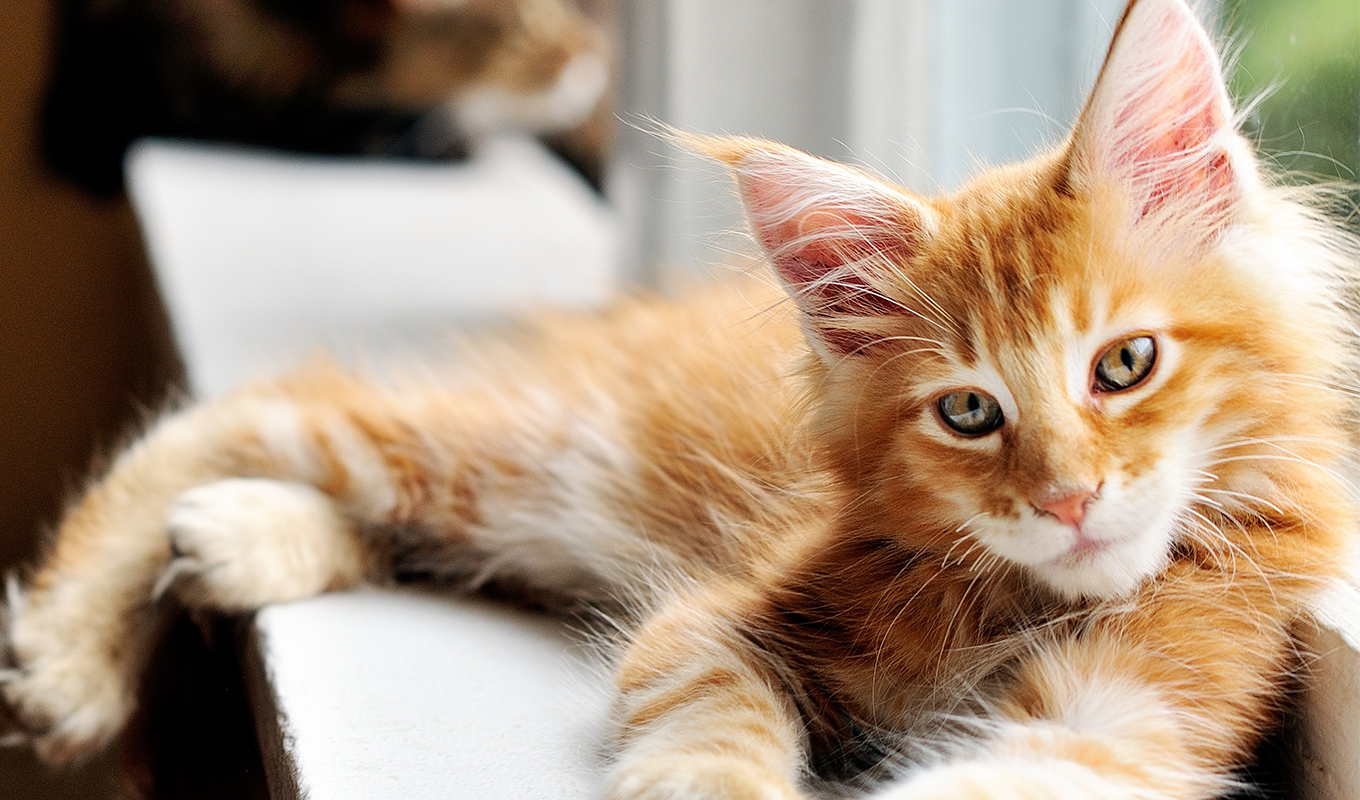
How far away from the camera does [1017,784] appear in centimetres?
65

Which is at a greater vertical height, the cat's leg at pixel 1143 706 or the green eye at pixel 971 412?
the green eye at pixel 971 412

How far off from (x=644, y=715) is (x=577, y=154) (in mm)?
2695

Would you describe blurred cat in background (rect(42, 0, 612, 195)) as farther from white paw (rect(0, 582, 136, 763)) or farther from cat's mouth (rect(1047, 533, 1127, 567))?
cat's mouth (rect(1047, 533, 1127, 567))

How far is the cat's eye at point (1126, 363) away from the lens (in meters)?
0.75

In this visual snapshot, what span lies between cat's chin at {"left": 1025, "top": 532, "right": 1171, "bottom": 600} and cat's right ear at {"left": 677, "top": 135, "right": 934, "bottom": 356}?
223 millimetres

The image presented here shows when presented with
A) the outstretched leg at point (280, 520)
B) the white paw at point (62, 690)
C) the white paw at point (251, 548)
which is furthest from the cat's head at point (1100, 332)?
the white paw at point (62, 690)

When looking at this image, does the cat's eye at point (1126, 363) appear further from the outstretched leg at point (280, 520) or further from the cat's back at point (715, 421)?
the outstretched leg at point (280, 520)

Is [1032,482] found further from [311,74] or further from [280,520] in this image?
[311,74]

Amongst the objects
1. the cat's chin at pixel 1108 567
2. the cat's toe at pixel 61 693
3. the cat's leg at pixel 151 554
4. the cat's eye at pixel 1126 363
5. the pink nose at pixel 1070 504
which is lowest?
the cat's toe at pixel 61 693

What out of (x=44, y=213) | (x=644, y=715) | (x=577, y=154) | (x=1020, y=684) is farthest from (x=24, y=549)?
(x=1020, y=684)

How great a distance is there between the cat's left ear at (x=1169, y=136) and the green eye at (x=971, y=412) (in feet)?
0.53

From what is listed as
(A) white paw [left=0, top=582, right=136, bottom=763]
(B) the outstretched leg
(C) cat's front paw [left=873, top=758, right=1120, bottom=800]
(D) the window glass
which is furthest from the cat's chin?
(A) white paw [left=0, top=582, right=136, bottom=763]

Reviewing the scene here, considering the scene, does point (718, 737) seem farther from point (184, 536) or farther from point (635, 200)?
point (635, 200)

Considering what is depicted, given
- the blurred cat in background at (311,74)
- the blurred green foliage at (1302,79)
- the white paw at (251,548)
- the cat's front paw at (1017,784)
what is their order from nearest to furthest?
the cat's front paw at (1017,784) < the blurred green foliage at (1302,79) < the white paw at (251,548) < the blurred cat in background at (311,74)
